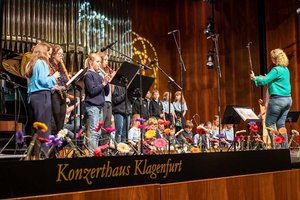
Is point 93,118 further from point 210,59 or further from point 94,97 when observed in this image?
point 210,59

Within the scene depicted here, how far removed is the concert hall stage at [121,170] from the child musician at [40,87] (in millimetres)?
1693

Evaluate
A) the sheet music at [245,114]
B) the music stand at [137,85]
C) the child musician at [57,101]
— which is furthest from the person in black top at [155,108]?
the child musician at [57,101]

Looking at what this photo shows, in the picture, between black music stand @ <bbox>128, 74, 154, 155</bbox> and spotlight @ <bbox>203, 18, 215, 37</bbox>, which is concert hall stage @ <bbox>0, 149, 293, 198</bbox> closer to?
black music stand @ <bbox>128, 74, 154, 155</bbox>

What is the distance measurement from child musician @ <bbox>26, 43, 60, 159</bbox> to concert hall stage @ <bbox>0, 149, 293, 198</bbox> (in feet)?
5.55

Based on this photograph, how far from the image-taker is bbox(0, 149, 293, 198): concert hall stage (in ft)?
7.47

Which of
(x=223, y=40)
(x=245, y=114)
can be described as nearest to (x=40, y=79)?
(x=245, y=114)

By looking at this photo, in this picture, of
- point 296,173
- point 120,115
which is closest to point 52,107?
point 120,115

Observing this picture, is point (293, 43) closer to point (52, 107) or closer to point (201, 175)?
point (52, 107)

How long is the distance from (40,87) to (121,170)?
1895 millimetres

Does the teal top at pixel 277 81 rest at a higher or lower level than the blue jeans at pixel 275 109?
higher

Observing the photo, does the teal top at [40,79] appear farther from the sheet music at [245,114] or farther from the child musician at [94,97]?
the sheet music at [245,114]

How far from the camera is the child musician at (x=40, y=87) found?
429 centimetres

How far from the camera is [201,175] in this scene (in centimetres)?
316

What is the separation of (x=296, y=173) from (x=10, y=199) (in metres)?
2.45
